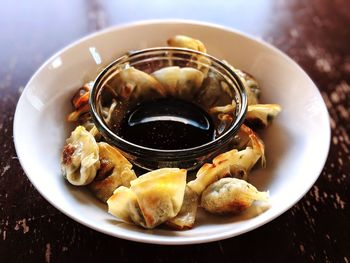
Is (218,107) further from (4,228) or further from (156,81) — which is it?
(4,228)

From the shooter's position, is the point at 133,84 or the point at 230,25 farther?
the point at 230,25

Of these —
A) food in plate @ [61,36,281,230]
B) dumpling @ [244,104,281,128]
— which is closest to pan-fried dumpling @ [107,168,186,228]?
food in plate @ [61,36,281,230]

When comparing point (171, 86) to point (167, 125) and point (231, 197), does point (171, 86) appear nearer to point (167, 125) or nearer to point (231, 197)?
point (167, 125)

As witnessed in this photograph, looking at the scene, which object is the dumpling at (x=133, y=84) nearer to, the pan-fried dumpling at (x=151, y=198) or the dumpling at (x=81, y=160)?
the dumpling at (x=81, y=160)

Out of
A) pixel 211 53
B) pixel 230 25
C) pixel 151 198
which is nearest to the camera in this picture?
pixel 151 198

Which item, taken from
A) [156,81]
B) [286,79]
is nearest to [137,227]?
[156,81]

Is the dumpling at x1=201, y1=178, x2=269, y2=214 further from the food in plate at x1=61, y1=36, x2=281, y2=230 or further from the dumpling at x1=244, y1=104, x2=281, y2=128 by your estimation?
the dumpling at x1=244, y1=104, x2=281, y2=128

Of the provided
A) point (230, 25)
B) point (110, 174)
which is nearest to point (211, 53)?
point (230, 25)
